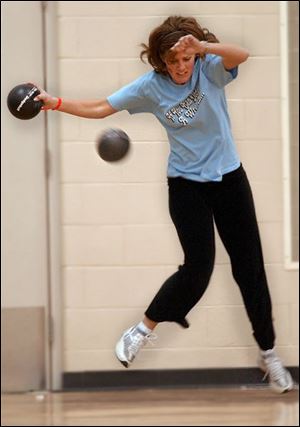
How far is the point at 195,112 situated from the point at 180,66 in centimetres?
13

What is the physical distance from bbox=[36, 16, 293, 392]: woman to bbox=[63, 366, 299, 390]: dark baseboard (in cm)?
313

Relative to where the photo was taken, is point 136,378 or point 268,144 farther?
point 136,378

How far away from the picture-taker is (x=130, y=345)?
2861 mm

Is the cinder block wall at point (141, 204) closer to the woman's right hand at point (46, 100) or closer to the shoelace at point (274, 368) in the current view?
the shoelace at point (274, 368)

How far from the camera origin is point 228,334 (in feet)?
19.1

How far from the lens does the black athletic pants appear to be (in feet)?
8.55

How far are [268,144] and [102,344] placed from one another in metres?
1.47

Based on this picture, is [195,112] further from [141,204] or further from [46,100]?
[141,204]

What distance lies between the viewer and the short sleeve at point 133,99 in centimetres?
253

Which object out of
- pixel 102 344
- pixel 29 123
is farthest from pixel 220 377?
pixel 29 123

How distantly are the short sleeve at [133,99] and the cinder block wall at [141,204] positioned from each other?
2.70 meters

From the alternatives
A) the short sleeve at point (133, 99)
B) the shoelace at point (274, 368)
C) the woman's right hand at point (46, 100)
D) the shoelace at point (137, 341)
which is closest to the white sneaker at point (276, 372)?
the shoelace at point (274, 368)

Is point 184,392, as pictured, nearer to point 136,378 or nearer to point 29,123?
point 136,378

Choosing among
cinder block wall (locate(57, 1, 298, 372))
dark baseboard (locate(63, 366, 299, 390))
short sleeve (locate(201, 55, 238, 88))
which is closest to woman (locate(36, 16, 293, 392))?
short sleeve (locate(201, 55, 238, 88))
